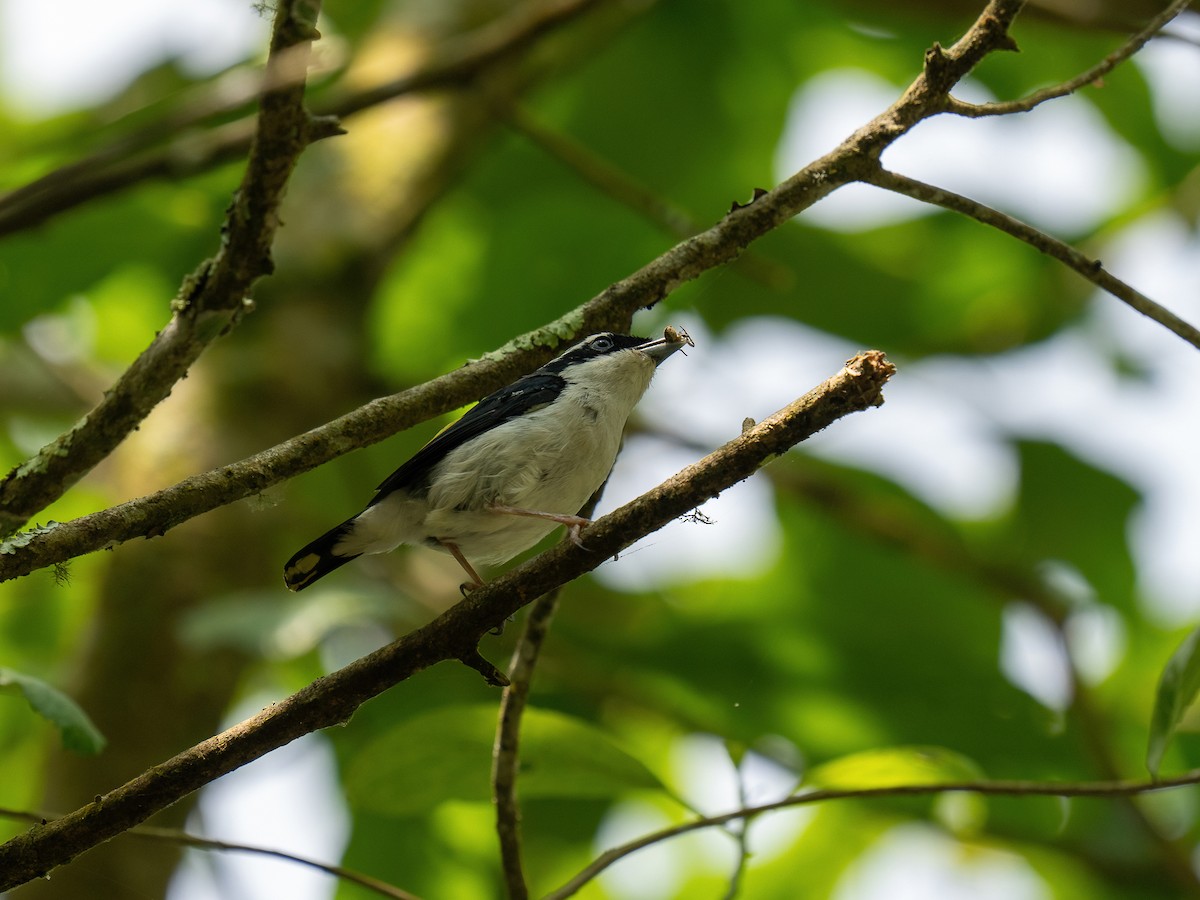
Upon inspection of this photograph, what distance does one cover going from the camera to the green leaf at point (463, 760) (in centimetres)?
289

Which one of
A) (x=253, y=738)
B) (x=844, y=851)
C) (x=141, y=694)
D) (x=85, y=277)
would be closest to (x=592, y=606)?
(x=844, y=851)

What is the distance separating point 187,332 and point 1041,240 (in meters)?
1.63

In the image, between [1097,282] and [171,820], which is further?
[171,820]

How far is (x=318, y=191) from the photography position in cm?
560

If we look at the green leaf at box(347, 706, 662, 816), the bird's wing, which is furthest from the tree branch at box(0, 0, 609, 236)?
the green leaf at box(347, 706, 662, 816)

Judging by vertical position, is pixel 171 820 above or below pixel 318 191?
below

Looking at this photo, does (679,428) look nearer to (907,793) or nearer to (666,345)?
(666,345)

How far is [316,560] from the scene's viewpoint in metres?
3.60

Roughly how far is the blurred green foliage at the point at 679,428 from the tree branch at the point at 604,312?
1668 millimetres

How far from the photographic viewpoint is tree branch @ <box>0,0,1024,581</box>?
201cm

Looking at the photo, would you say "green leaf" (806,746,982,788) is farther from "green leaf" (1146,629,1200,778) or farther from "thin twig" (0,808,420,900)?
"thin twig" (0,808,420,900)

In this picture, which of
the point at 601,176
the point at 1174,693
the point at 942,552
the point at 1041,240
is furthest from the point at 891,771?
the point at 601,176

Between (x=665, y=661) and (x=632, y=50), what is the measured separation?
3.14m

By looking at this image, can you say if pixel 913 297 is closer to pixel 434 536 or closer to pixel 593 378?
pixel 593 378
